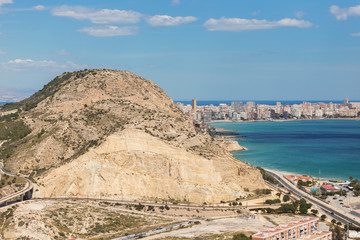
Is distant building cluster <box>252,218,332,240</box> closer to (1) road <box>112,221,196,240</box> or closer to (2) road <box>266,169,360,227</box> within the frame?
(1) road <box>112,221,196,240</box>

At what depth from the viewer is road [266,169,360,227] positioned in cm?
5956

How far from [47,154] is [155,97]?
28.3 m

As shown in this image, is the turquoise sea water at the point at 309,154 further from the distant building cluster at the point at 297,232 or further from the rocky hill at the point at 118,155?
the distant building cluster at the point at 297,232

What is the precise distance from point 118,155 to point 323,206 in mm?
30399

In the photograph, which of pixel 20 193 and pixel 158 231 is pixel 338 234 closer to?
pixel 158 231

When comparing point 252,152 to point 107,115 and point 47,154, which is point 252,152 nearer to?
point 107,115

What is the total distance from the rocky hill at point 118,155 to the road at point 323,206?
852 cm

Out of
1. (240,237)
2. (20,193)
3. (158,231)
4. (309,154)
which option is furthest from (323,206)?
(309,154)

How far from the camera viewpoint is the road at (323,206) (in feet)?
195

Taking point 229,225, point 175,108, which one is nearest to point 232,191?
point 229,225

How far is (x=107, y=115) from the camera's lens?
7469cm

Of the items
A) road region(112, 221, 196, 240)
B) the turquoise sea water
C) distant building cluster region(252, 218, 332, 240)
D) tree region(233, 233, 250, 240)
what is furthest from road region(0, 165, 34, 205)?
the turquoise sea water

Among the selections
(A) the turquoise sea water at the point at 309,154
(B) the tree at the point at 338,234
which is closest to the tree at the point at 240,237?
(B) the tree at the point at 338,234

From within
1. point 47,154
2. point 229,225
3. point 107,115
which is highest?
point 107,115
